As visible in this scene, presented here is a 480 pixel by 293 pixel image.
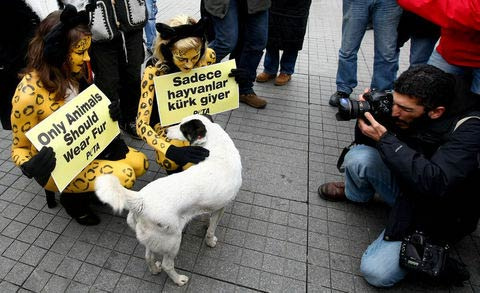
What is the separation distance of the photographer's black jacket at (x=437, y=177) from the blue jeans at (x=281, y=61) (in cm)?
290

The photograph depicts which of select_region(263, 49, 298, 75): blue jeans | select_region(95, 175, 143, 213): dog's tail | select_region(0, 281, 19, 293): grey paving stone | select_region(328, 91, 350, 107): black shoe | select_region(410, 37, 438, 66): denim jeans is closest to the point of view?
select_region(95, 175, 143, 213): dog's tail

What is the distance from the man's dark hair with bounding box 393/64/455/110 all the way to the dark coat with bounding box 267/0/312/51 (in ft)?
9.06

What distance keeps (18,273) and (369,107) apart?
9.33 feet

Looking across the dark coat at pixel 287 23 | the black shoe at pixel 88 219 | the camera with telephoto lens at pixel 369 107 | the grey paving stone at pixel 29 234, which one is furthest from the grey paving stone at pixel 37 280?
the dark coat at pixel 287 23

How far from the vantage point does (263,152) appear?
12.2ft

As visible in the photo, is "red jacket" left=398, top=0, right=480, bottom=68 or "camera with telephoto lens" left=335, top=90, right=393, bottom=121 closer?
"camera with telephoto lens" left=335, top=90, right=393, bottom=121

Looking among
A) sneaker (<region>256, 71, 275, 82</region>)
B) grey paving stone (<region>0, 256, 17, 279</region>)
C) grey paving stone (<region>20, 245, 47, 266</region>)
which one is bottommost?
sneaker (<region>256, 71, 275, 82</region>)

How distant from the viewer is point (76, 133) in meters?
2.33

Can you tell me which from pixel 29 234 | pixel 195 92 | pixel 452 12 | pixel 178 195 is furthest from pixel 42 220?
→ pixel 452 12

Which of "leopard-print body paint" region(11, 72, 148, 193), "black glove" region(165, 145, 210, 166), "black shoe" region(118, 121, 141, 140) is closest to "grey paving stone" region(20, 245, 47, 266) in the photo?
"leopard-print body paint" region(11, 72, 148, 193)

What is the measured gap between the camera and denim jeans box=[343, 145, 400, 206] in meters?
2.54

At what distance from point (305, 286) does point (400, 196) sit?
0.95 metres

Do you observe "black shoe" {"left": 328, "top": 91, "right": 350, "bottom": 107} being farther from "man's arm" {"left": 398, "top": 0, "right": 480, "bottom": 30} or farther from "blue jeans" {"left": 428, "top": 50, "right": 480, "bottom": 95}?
"man's arm" {"left": 398, "top": 0, "right": 480, "bottom": 30}

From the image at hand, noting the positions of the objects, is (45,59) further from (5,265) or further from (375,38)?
(375,38)
